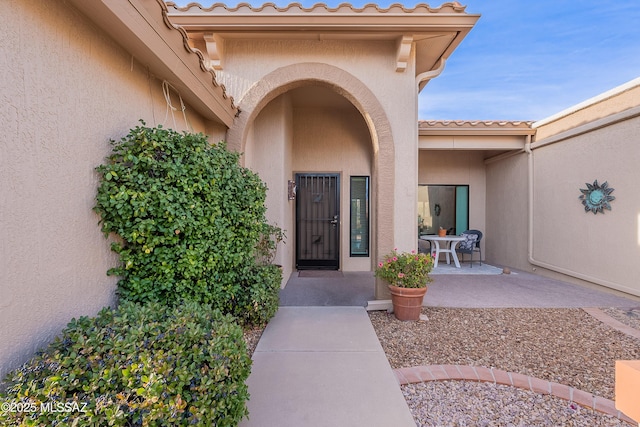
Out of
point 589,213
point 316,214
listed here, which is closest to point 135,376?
point 316,214

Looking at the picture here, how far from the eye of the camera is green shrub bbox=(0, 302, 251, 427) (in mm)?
1266

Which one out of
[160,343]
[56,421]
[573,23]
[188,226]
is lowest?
[56,421]

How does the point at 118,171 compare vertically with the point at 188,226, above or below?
above

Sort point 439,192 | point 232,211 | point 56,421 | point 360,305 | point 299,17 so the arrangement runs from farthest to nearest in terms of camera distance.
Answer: point 439,192 → point 360,305 → point 299,17 → point 232,211 → point 56,421

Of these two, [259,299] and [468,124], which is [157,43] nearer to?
[259,299]

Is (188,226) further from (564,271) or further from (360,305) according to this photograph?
(564,271)

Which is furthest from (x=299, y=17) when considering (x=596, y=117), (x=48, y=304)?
(x=596, y=117)

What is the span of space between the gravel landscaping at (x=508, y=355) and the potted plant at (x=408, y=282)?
194 millimetres

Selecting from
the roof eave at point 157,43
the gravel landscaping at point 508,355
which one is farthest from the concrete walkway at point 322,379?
the roof eave at point 157,43

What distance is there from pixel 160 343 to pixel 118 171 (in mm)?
1529

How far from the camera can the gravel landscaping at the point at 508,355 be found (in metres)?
2.22

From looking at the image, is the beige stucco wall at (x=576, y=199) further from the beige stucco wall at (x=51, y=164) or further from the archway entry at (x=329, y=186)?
the beige stucco wall at (x=51, y=164)

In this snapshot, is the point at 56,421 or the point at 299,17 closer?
the point at 56,421

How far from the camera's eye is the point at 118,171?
91.3 inches
